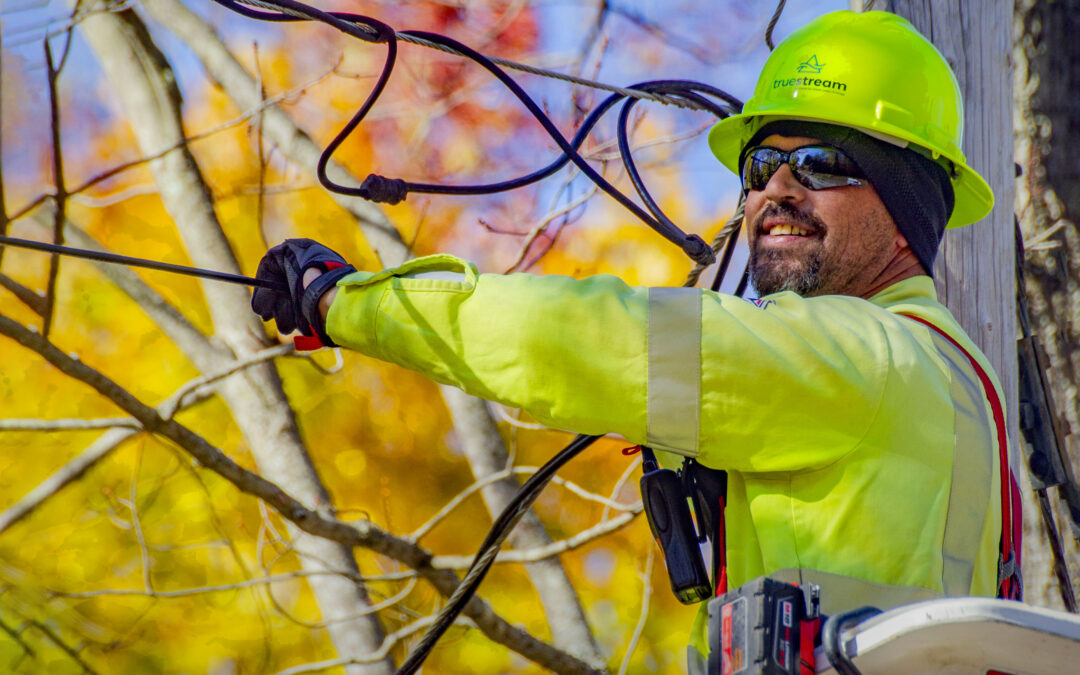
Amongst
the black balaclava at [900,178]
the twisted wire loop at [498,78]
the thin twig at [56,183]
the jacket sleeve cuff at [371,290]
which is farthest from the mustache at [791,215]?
the thin twig at [56,183]

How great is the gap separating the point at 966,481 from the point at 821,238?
62cm

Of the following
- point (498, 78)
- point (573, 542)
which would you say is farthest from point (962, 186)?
point (573, 542)

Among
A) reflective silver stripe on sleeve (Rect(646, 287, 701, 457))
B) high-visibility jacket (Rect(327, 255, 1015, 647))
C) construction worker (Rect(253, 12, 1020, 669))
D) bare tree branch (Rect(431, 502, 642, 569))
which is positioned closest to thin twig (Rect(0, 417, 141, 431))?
bare tree branch (Rect(431, 502, 642, 569))

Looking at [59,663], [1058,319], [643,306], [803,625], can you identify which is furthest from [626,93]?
[59,663]

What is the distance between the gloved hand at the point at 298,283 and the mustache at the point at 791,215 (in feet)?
2.79

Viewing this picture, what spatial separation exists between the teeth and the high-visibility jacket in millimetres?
474

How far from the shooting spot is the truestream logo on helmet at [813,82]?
6.74 feet

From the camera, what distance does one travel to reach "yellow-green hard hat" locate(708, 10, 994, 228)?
2041 mm

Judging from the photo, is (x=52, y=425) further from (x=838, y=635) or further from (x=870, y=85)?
(x=838, y=635)

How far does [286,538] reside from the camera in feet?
17.4

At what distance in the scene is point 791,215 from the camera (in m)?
2.04

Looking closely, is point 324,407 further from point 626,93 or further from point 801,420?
point 801,420

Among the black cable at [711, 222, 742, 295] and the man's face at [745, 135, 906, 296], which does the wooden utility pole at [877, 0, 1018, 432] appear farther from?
the black cable at [711, 222, 742, 295]

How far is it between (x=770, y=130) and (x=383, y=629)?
375 cm
